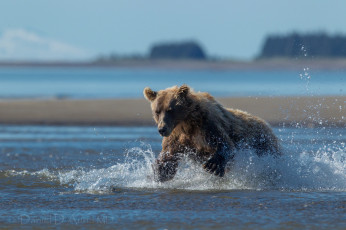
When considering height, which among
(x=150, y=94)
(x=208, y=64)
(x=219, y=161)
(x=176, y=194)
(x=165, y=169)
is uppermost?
(x=208, y=64)

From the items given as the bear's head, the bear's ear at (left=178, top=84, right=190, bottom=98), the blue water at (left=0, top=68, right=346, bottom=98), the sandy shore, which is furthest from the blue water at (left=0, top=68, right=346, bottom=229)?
the sandy shore

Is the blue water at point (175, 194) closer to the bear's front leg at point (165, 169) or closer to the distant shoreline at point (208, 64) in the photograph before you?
the bear's front leg at point (165, 169)

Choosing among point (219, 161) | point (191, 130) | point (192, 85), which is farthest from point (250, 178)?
point (192, 85)

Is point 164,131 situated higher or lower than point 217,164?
higher

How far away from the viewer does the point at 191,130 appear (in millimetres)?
7824

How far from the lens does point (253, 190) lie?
7680mm

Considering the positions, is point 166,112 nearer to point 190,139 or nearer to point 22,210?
point 190,139

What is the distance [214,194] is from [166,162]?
796 mm

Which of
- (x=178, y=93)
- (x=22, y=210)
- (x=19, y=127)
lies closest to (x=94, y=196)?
(x=22, y=210)

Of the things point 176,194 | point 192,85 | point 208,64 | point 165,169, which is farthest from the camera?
point 208,64

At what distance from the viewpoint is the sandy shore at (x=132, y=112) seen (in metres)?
16.9

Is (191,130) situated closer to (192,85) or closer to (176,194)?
(176,194)

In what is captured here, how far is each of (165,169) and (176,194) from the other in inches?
21.5

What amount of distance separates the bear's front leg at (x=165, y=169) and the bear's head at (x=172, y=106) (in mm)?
507
